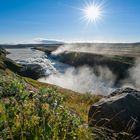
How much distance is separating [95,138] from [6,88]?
2519mm

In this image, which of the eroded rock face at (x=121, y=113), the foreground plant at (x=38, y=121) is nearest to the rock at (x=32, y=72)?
the eroded rock face at (x=121, y=113)

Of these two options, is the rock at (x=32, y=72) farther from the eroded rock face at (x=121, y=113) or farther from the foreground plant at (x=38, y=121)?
the foreground plant at (x=38, y=121)

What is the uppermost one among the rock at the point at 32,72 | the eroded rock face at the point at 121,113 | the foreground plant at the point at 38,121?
the foreground plant at the point at 38,121

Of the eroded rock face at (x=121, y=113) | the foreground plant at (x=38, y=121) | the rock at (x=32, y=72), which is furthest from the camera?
the rock at (x=32, y=72)

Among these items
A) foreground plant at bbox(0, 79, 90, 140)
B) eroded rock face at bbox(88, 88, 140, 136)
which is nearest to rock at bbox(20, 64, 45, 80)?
eroded rock face at bbox(88, 88, 140, 136)

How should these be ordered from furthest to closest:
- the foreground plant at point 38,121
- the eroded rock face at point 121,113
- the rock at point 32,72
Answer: the rock at point 32,72 < the eroded rock face at point 121,113 < the foreground plant at point 38,121

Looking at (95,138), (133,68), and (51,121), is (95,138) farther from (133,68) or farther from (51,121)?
(133,68)

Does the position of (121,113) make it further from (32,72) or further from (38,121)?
(32,72)

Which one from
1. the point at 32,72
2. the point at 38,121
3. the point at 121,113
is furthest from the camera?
the point at 32,72

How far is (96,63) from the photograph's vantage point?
2933 inches

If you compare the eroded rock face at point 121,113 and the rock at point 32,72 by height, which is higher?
the eroded rock face at point 121,113

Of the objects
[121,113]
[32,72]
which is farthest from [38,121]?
[32,72]

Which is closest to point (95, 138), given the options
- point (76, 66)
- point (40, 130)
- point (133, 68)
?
point (40, 130)

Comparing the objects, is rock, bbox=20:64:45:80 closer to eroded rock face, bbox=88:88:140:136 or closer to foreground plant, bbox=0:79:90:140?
eroded rock face, bbox=88:88:140:136
